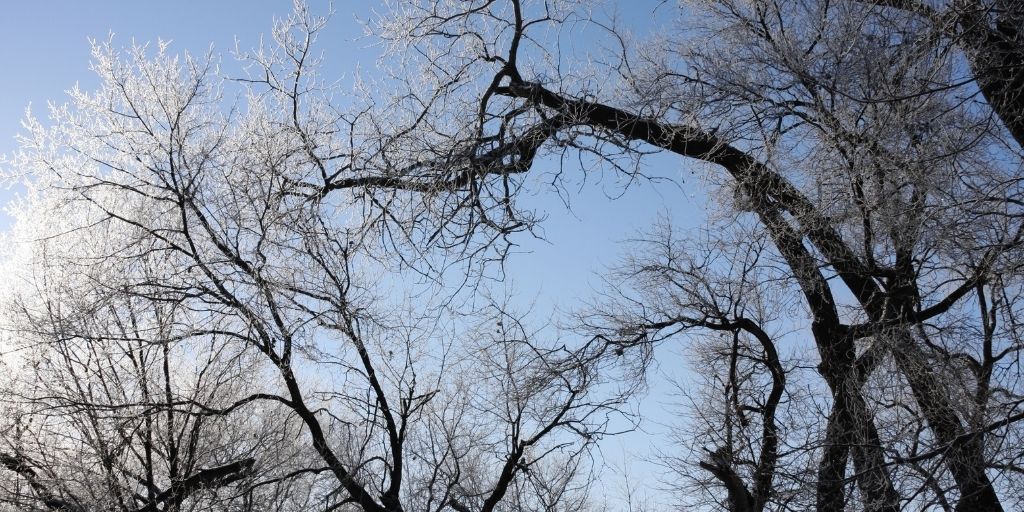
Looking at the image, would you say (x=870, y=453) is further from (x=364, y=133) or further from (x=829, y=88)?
(x=364, y=133)

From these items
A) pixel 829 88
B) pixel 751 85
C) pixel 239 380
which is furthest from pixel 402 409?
pixel 829 88

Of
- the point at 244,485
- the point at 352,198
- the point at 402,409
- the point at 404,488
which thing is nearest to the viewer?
the point at 352,198

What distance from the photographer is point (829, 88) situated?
4.58 metres

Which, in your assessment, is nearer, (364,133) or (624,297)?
(364,133)

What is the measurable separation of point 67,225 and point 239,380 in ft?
8.46

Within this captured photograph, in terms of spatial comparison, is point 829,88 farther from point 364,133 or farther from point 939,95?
point 364,133

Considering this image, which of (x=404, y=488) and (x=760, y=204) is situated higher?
(x=404, y=488)

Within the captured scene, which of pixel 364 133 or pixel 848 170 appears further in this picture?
pixel 364 133

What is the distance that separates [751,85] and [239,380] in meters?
6.05

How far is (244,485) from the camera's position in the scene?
7941mm

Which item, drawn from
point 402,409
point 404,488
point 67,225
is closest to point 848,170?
point 402,409

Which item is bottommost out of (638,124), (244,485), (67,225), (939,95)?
(244,485)

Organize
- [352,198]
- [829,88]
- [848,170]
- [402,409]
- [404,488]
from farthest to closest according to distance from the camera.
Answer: [404,488], [402,409], [352,198], [848,170], [829,88]

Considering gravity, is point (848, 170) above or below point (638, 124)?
below
